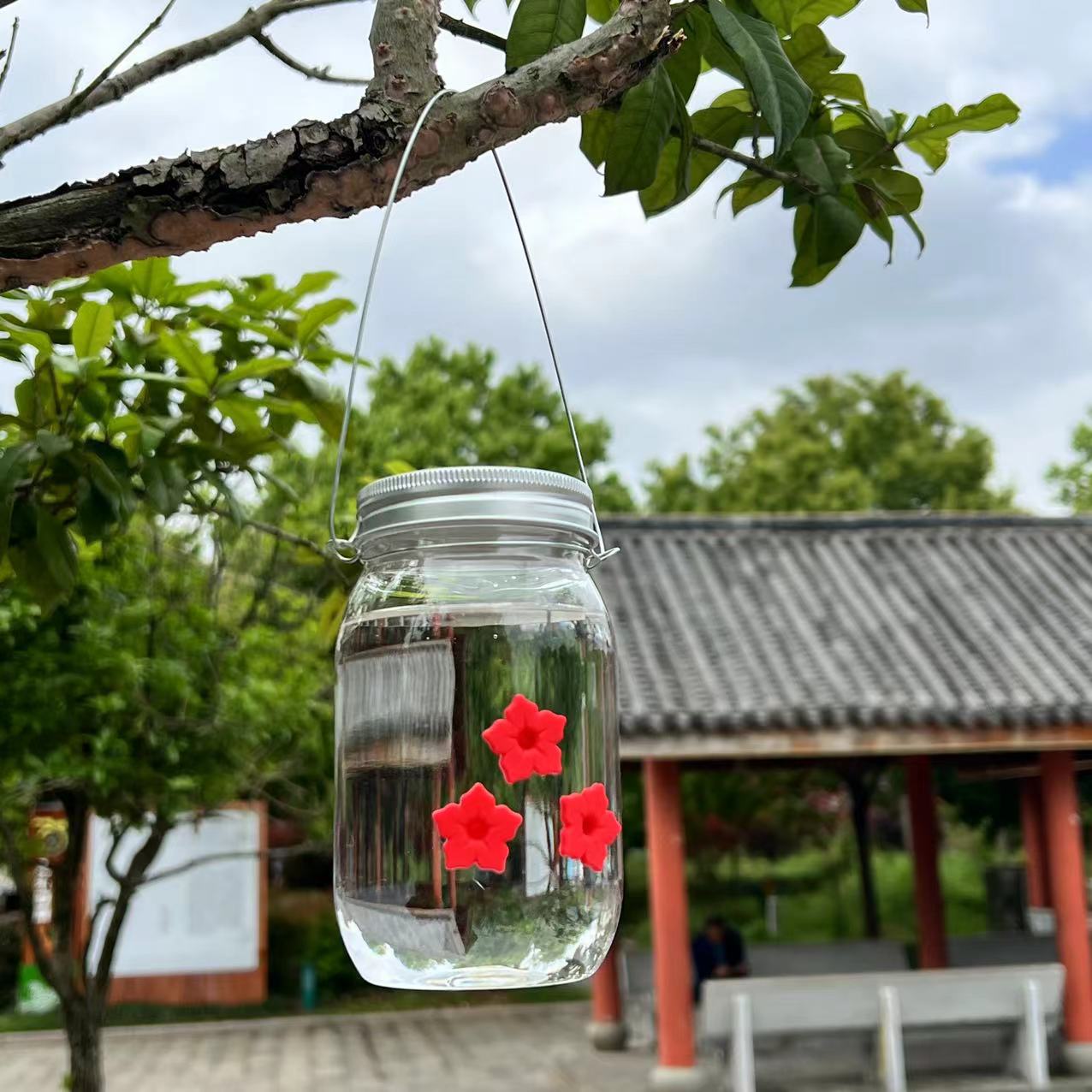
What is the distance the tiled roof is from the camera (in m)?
8.34

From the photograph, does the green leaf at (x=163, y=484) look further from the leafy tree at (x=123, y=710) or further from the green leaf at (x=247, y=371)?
the leafy tree at (x=123, y=710)

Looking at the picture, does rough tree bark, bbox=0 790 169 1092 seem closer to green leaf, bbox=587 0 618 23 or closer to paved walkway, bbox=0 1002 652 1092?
green leaf, bbox=587 0 618 23

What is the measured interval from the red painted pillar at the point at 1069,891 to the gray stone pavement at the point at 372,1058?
0.47m

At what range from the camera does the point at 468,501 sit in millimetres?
1182

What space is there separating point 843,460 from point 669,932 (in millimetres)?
18015

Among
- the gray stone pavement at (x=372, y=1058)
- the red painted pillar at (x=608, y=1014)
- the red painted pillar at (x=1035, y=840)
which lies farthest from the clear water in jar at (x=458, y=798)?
the red painted pillar at (x=1035, y=840)

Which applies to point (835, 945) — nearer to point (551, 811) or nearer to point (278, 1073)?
point (278, 1073)

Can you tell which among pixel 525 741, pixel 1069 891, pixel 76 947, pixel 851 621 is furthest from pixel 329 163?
pixel 851 621

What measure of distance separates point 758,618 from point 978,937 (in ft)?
14.6

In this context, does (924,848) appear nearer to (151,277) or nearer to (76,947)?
(76,947)

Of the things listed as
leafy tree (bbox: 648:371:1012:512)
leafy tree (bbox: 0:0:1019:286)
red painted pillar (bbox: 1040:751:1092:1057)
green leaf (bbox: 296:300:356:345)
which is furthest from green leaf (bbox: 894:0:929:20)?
leafy tree (bbox: 648:371:1012:512)

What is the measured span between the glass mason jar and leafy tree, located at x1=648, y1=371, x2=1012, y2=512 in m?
22.3

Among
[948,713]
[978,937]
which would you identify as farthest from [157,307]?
[978,937]

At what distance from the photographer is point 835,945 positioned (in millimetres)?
11070
